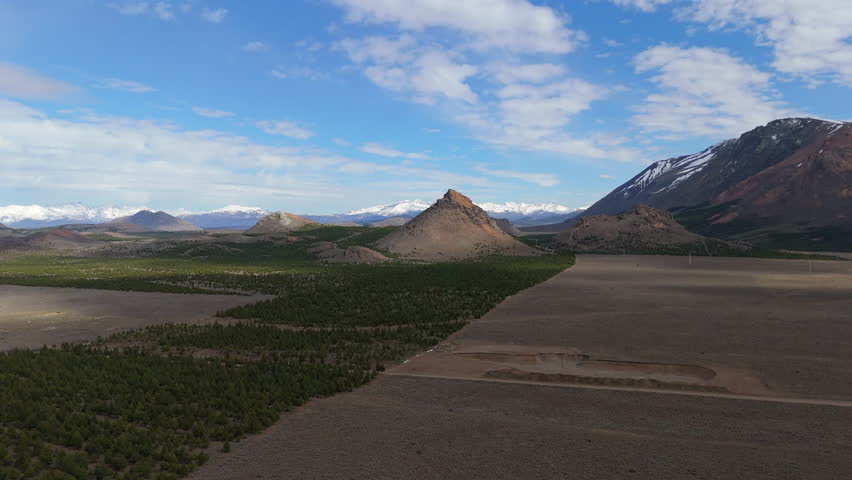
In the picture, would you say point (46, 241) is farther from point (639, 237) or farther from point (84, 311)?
point (639, 237)

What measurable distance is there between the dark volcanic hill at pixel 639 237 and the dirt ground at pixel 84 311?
92583 millimetres

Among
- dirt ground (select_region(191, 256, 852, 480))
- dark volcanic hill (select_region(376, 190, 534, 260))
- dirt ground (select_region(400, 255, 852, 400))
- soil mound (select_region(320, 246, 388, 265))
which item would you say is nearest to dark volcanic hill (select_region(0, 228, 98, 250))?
soil mound (select_region(320, 246, 388, 265))

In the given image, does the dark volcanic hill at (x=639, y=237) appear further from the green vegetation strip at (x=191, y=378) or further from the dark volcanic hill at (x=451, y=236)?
the green vegetation strip at (x=191, y=378)

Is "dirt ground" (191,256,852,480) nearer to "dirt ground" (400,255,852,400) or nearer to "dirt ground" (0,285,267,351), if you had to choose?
"dirt ground" (400,255,852,400)

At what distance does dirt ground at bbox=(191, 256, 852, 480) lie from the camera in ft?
→ 38.9

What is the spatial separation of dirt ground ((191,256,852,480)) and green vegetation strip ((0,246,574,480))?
1.35 metres

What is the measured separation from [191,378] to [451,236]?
287 ft

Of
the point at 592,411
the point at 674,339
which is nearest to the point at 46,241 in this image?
the point at 674,339

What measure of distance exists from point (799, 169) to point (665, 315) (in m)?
189

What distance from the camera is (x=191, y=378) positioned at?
18156 millimetres

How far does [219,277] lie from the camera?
6091 cm

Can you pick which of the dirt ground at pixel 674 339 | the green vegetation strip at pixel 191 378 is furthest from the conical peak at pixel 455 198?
the green vegetation strip at pixel 191 378

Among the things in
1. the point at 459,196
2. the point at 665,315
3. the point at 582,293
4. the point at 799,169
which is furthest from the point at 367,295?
the point at 799,169

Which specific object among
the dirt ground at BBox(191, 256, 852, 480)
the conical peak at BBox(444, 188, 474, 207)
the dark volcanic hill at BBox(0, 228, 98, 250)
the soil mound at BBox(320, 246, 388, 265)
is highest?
the conical peak at BBox(444, 188, 474, 207)
